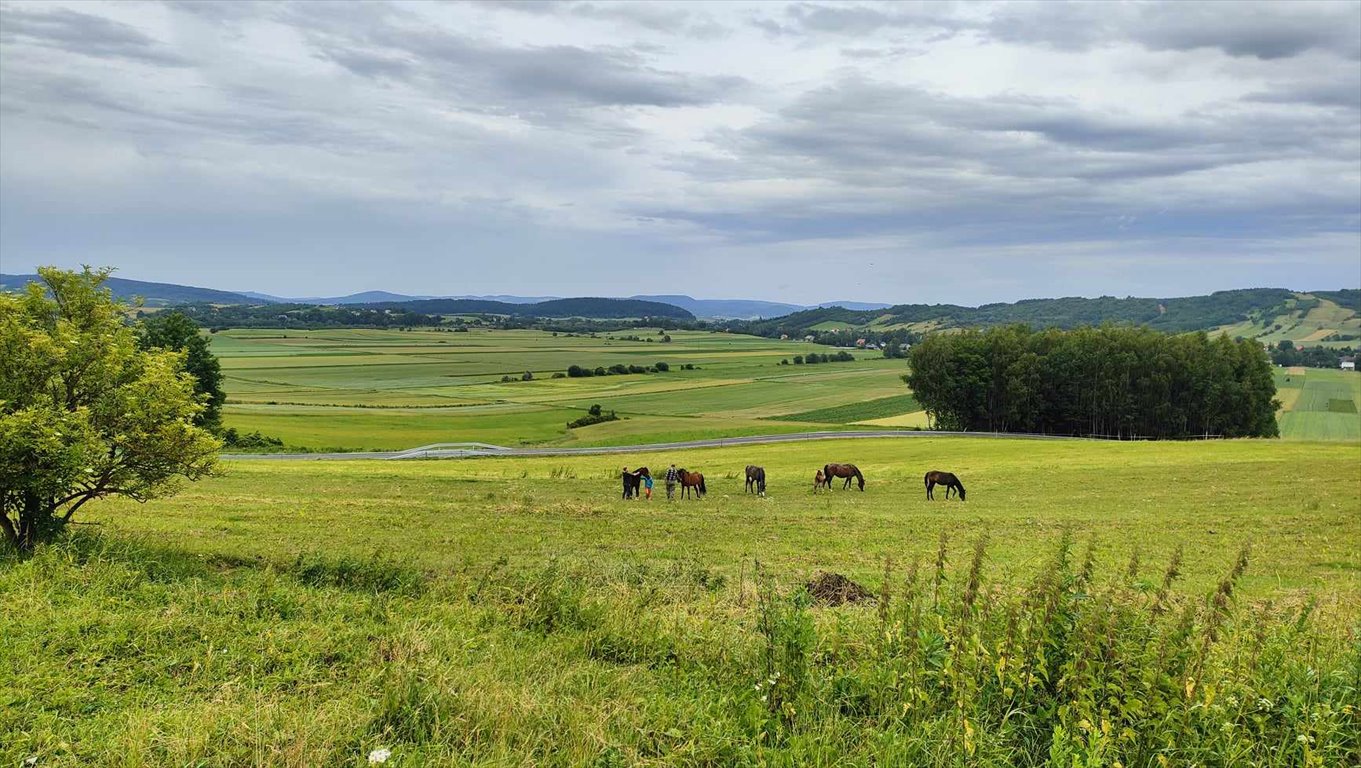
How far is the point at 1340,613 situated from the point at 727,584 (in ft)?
27.6

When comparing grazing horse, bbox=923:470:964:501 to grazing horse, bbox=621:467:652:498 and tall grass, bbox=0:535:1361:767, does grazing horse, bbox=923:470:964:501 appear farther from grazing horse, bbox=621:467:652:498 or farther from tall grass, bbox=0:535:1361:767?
tall grass, bbox=0:535:1361:767

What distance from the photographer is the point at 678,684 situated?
22.6ft

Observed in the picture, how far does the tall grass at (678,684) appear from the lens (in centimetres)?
546

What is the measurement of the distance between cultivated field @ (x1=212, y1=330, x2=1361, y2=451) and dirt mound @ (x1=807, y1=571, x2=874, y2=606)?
180 ft

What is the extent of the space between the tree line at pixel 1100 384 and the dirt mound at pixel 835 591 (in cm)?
8006

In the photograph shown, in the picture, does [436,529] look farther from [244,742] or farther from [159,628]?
[244,742]

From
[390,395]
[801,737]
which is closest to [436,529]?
[801,737]

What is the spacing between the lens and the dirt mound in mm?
10900

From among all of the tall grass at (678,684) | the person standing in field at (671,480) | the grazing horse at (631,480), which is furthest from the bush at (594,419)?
the tall grass at (678,684)

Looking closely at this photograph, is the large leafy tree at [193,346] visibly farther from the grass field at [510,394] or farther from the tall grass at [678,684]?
Result: the tall grass at [678,684]

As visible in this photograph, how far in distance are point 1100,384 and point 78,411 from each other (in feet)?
304

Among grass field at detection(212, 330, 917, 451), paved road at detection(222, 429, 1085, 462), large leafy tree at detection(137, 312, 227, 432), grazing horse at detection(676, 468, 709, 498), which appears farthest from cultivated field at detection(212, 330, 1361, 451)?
grazing horse at detection(676, 468, 709, 498)

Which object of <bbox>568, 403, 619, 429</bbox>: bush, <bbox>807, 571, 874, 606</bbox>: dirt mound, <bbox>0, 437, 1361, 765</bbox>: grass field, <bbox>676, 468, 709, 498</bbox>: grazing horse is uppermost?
<bbox>0, 437, 1361, 765</bbox>: grass field

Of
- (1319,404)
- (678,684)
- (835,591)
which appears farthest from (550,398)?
(1319,404)
